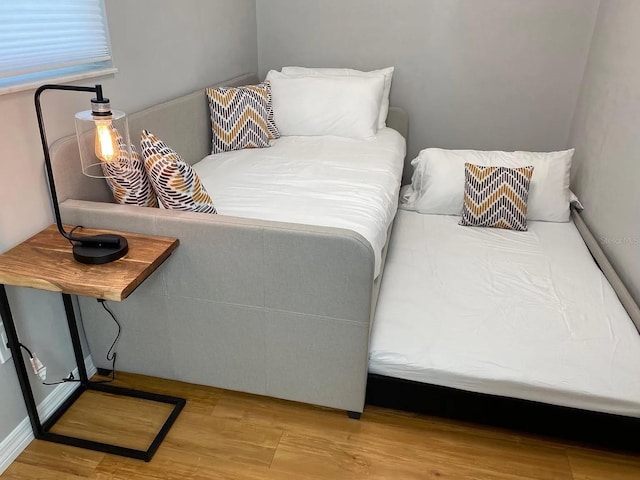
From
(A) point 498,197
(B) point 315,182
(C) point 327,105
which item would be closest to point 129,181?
(B) point 315,182

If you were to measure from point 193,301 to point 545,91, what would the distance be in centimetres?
266

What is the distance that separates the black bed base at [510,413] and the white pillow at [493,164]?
1.24 meters

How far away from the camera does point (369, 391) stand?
176cm

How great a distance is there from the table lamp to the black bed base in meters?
0.96

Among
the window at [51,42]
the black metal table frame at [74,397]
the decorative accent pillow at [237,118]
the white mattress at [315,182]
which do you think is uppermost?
the window at [51,42]

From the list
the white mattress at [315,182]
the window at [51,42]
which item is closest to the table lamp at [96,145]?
the window at [51,42]

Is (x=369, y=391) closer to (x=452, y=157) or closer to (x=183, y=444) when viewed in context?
(x=183, y=444)

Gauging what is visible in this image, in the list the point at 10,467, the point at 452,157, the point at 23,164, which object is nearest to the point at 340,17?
the point at 452,157

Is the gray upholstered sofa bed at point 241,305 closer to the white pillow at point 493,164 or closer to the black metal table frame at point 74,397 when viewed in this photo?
the black metal table frame at point 74,397

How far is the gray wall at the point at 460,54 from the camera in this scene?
10.0 ft

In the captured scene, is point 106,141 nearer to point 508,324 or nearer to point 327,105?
point 508,324

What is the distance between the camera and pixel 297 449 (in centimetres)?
167

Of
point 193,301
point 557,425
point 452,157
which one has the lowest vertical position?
point 557,425

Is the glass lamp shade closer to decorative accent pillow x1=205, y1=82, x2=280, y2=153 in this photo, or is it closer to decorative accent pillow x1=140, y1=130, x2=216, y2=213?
decorative accent pillow x1=140, y1=130, x2=216, y2=213
